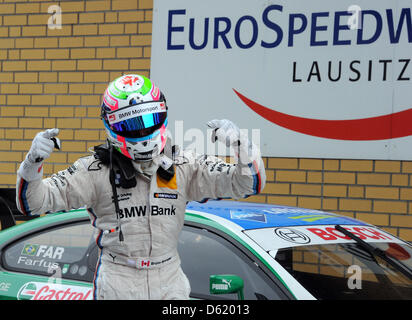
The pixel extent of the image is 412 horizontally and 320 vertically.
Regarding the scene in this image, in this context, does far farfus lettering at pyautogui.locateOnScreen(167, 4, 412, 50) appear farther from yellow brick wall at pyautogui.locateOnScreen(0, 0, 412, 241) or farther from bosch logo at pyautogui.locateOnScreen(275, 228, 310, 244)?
bosch logo at pyautogui.locateOnScreen(275, 228, 310, 244)

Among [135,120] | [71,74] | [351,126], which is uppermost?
[71,74]

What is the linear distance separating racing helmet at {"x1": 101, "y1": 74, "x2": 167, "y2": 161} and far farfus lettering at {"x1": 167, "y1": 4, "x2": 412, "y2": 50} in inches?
107

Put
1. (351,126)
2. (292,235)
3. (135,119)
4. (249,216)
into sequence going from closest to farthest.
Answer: (135,119), (292,235), (249,216), (351,126)

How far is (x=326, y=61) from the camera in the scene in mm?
4484

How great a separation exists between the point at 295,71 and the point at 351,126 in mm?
696

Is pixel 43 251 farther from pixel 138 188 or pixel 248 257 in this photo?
pixel 248 257

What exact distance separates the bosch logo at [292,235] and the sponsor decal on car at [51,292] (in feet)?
3.32

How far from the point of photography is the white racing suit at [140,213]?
2043 mm

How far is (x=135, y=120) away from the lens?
206 cm

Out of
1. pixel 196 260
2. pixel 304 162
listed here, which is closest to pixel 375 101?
pixel 304 162

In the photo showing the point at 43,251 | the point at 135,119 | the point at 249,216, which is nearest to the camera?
the point at 135,119

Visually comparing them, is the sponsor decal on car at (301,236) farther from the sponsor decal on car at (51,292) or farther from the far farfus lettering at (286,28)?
the far farfus lettering at (286,28)

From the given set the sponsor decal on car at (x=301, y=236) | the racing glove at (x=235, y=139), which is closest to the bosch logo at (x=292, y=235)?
the sponsor decal on car at (x=301, y=236)

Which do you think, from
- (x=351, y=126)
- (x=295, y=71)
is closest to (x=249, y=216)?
(x=351, y=126)
